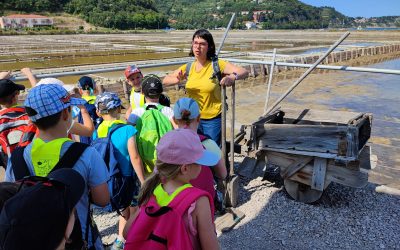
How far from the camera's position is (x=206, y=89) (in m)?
3.88

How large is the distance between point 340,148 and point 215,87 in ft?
5.20

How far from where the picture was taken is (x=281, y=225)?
13.0 feet

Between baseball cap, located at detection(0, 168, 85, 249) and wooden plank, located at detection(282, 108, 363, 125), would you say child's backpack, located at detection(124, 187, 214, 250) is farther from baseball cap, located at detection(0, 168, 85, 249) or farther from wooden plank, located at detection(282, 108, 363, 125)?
wooden plank, located at detection(282, 108, 363, 125)

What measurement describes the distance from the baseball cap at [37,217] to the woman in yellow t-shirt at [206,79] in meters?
2.66

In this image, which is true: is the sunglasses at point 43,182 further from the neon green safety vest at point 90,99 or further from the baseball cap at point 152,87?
the neon green safety vest at point 90,99

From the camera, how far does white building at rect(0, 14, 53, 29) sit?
307 ft

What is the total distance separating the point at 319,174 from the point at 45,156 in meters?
3.19

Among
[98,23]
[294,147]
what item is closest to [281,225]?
[294,147]

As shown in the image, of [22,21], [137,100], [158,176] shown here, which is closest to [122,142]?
[137,100]

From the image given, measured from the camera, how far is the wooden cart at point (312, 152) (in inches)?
154

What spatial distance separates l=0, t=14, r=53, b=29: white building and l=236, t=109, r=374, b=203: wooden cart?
4098 inches

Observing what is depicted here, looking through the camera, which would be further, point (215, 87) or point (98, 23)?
point (98, 23)

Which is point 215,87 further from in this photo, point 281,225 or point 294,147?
point 281,225

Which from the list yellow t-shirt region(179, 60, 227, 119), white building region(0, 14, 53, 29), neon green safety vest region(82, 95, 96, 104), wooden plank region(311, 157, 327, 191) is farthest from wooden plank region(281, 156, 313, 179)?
white building region(0, 14, 53, 29)
